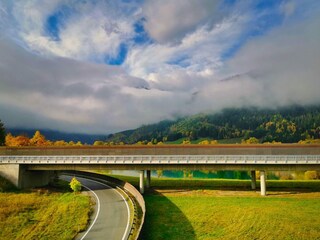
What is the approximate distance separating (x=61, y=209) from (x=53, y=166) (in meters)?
14.1

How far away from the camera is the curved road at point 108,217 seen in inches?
1105

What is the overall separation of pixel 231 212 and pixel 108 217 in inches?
645

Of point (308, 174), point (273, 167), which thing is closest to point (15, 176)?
point (273, 167)

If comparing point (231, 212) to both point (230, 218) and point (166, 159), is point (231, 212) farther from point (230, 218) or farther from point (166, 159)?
point (166, 159)

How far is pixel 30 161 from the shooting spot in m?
48.0

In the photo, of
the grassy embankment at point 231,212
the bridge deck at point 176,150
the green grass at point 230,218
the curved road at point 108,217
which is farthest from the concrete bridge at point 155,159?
the green grass at point 230,218

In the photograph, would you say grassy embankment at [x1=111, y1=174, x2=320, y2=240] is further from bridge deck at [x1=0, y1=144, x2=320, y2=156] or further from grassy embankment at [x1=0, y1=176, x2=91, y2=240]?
grassy embankment at [x1=0, y1=176, x2=91, y2=240]

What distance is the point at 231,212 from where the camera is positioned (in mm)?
36719

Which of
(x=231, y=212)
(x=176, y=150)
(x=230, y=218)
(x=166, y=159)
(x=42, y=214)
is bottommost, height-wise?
(x=230, y=218)

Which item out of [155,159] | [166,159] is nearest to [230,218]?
[166,159]

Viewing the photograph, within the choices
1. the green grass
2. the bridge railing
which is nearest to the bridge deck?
the bridge railing

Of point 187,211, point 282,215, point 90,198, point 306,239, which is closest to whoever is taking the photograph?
point 306,239

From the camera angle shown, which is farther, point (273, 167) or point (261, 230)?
point (273, 167)

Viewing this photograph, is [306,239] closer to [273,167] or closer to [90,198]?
[273,167]
